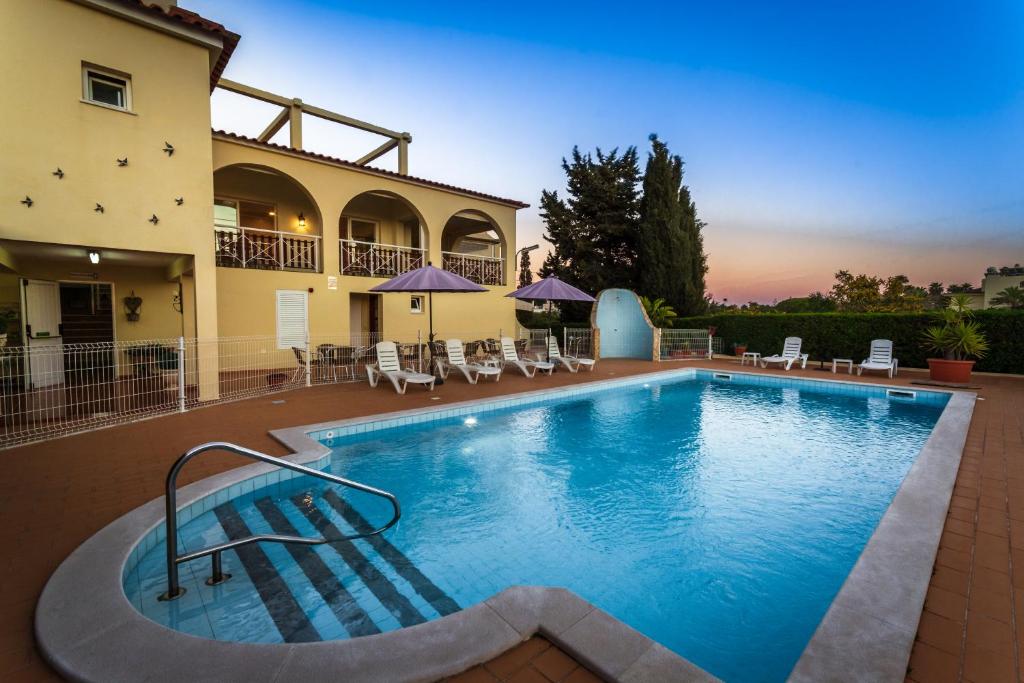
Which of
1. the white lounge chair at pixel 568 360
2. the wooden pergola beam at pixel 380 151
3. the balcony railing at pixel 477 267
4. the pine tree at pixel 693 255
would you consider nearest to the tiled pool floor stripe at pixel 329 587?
the white lounge chair at pixel 568 360

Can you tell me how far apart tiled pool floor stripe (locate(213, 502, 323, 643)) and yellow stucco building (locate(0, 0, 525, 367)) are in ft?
23.7

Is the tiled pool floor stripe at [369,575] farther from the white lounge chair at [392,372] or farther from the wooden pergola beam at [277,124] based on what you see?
the wooden pergola beam at [277,124]

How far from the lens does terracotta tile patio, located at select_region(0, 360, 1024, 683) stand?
2332 mm

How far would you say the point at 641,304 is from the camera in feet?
58.6

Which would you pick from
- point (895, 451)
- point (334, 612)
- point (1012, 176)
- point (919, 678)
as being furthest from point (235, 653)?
point (1012, 176)

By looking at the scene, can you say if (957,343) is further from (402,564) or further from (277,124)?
(277,124)

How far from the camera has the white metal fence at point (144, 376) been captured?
7.12 metres

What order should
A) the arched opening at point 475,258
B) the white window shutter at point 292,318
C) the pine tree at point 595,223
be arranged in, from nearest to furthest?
the white window shutter at point 292,318, the arched opening at point 475,258, the pine tree at point 595,223

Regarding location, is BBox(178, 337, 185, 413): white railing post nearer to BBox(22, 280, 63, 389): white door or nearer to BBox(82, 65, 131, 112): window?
BBox(22, 280, 63, 389): white door

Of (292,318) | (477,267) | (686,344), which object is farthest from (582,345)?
(292,318)

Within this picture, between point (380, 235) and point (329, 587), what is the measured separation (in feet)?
52.6

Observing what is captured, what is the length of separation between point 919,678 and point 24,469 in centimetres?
799

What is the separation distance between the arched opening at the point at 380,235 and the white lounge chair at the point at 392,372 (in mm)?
4833

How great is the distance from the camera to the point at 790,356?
15680 millimetres
